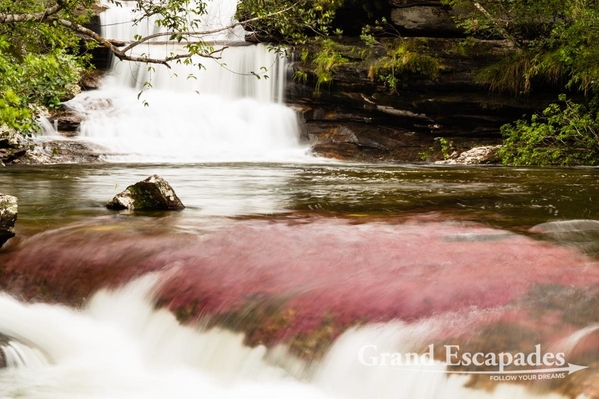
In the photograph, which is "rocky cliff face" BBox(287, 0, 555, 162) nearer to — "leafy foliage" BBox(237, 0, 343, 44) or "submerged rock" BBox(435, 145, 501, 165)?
"submerged rock" BBox(435, 145, 501, 165)

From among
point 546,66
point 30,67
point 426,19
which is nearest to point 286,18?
point 30,67

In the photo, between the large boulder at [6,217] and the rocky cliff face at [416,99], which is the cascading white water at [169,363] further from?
the rocky cliff face at [416,99]

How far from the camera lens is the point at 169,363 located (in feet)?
12.3

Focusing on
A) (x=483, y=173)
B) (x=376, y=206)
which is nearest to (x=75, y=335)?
(x=376, y=206)

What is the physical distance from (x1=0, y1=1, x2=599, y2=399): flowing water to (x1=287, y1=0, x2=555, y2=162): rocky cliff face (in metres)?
10.3

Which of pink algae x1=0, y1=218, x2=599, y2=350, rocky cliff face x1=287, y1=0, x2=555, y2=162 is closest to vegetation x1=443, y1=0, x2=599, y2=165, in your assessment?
rocky cliff face x1=287, y1=0, x2=555, y2=162

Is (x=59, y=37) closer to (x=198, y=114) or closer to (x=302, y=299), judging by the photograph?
(x=302, y=299)

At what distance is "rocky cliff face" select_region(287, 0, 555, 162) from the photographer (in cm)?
1727

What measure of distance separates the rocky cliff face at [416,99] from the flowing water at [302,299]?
33.9 ft

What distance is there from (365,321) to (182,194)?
17.6 ft

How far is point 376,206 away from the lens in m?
6.96

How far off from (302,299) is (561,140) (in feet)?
41.7

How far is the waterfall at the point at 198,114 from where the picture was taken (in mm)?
17344

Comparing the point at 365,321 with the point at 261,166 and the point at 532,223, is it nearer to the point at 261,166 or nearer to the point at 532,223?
the point at 532,223
